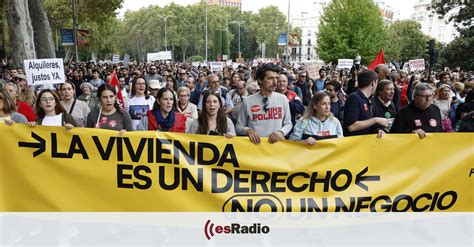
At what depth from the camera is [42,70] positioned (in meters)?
8.38

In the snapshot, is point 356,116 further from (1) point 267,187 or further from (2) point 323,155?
(1) point 267,187

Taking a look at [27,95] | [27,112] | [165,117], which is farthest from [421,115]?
[27,95]

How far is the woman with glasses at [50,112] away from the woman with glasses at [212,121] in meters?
1.39

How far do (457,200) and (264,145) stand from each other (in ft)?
6.33

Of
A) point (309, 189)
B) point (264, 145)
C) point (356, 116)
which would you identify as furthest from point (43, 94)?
point (356, 116)

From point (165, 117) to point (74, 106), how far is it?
156 centimetres

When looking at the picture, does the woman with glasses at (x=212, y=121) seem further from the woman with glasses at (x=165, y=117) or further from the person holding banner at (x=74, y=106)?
the person holding banner at (x=74, y=106)

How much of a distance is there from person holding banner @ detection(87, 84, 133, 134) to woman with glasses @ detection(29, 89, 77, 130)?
0.23 m

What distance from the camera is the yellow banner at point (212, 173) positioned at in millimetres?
4785

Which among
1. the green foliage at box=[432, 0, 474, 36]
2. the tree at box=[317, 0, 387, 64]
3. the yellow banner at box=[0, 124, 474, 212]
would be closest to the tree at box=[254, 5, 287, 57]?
the tree at box=[317, 0, 387, 64]

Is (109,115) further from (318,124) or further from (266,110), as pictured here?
(318,124)

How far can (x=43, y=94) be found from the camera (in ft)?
18.2

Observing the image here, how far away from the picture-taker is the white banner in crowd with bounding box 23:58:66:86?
8.35m
